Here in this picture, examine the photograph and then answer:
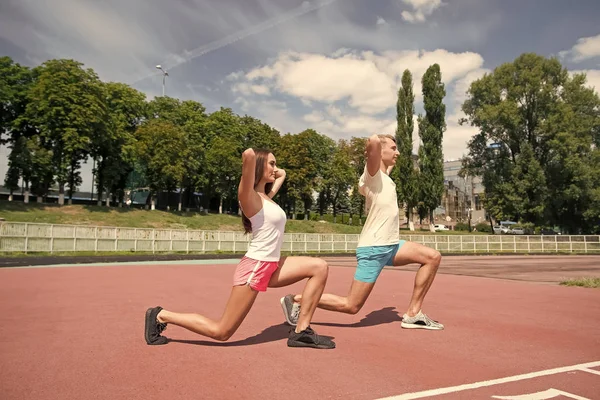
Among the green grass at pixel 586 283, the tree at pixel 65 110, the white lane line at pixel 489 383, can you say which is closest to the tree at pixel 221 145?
the tree at pixel 65 110

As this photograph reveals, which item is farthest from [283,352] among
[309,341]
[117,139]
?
[117,139]

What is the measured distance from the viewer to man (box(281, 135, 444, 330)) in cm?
468

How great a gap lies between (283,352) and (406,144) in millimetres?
50536

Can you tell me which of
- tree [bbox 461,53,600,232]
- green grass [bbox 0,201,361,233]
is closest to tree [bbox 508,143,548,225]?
tree [bbox 461,53,600,232]

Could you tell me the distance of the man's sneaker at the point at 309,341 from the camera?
4.05m

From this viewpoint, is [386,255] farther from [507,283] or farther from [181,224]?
[181,224]

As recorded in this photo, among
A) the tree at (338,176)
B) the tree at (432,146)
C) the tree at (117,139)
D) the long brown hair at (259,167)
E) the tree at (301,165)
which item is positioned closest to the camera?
the long brown hair at (259,167)

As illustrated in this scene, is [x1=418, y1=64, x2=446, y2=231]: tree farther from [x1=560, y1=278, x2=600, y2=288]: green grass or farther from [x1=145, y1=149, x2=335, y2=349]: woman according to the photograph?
[x1=145, y1=149, x2=335, y2=349]: woman

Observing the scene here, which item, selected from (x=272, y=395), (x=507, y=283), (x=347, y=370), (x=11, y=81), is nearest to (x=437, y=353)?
(x=347, y=370)

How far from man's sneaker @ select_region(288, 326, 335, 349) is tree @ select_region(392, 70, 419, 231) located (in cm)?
4831

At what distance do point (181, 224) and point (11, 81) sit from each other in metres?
22.3

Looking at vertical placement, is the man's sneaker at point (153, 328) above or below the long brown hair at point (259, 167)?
below

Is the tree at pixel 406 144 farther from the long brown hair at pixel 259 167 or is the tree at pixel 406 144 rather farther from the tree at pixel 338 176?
the long brown hair at pixel 259 167

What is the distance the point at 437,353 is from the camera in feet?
12.9
